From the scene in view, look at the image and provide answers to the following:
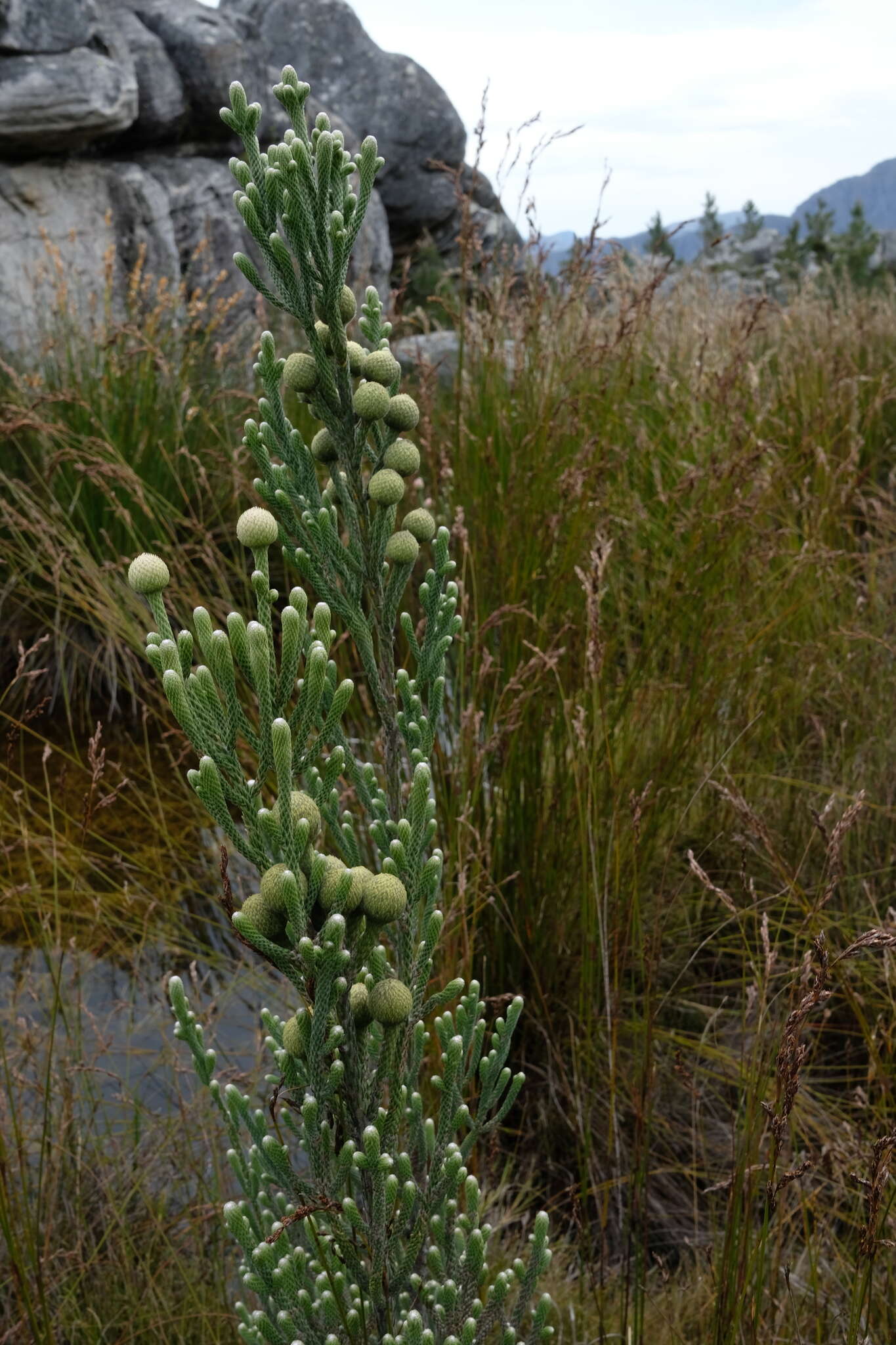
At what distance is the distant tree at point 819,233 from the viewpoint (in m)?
17.2

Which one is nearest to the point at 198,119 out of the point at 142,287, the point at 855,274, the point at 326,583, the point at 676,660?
the point at 142,287

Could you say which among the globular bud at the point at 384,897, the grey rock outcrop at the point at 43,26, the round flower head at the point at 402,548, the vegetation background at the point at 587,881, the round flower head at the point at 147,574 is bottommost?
the vegetation background at the point at 587,881

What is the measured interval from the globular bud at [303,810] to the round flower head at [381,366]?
1.77 ft

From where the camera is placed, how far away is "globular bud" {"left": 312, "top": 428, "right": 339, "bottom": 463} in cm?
131

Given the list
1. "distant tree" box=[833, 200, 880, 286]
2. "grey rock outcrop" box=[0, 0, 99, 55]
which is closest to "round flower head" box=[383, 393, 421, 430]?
"grey rock outcrop" box=[0, 0, 99, 55]

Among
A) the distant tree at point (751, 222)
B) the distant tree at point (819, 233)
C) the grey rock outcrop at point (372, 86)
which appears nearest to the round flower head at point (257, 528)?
the grey rock outcrop at point (372, 86)

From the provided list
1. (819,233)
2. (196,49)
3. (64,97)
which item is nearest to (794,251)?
(819,233)

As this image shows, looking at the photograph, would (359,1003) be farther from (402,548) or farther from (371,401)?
(371,401)

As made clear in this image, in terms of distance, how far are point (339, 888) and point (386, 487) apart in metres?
0.50

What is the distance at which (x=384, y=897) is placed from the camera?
102 centimetres

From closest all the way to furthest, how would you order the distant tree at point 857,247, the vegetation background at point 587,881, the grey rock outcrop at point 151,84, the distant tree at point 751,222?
the vegetation background at point 587,881
the grey rock outcrop at point 151,84
the distant tree at point 857,247
the distant tree at point 751,222

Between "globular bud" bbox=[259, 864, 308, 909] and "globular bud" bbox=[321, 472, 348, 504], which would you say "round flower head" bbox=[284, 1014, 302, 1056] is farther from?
"globular bud" bbox=[321, 472, 348, 504]

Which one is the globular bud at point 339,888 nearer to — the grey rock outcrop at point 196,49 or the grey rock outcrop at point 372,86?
the grey rock outcrop at point 196,49

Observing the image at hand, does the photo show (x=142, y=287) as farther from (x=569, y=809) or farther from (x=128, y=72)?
(x=569, y=809)
